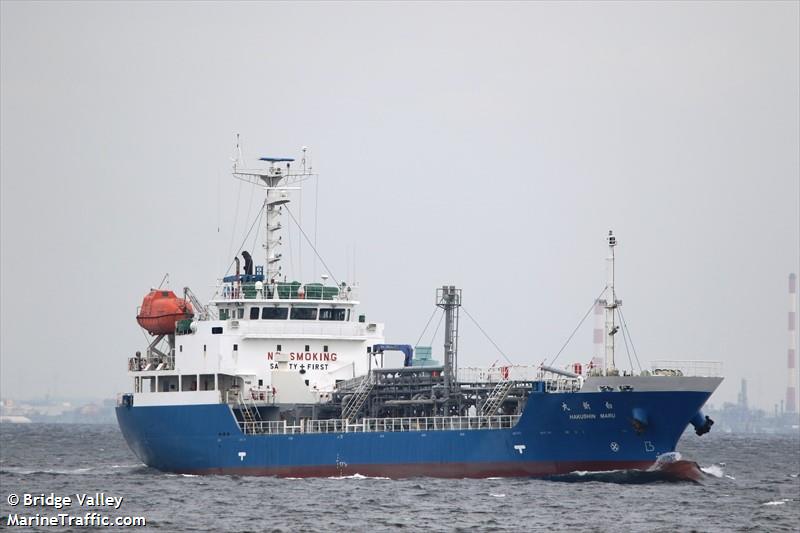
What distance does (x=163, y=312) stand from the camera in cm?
6475

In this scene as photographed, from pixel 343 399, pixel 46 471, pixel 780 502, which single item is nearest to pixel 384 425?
pixel 343 399

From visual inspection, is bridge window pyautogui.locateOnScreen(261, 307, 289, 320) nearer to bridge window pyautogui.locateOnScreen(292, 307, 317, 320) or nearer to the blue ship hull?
bridge window pyautogui.locateOnScreen(292, 307, 317, 320)

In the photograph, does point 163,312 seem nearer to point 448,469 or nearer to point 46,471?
point 46,471

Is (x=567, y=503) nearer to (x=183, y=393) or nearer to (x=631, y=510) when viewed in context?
(x=631, y=510)

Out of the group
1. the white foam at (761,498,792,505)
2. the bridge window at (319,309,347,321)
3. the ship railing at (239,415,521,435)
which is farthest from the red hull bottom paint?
the bridge window at (319,309,347,321)

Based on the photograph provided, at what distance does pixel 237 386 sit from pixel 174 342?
264 inches

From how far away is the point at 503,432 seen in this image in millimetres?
53094

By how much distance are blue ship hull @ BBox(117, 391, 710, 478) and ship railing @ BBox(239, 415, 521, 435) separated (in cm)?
52

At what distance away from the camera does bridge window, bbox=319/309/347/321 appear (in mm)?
61062

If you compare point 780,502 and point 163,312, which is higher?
point 163,312

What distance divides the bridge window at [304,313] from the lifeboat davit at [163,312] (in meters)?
6.37

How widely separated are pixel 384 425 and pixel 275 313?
304 inches

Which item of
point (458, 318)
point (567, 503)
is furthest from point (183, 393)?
point (567, 503)
